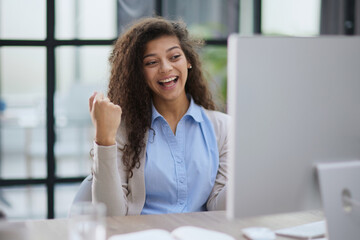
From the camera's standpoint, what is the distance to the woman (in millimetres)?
1956

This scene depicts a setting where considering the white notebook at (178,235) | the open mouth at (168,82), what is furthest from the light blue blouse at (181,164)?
the white notebook at (178,235)

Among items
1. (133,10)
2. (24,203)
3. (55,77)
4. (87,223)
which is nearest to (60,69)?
(55,77)

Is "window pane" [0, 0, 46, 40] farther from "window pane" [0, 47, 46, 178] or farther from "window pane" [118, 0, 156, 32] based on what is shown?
"window pane" [118, 0, 156, 32]

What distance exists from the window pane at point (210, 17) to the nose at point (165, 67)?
1385mm

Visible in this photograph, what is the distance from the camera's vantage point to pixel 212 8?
3.47 meters

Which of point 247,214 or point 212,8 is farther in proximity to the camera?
point 212,8

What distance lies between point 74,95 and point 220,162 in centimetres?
151

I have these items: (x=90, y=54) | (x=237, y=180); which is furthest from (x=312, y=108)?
(x=90, y=54)

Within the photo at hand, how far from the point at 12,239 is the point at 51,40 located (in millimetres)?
2260

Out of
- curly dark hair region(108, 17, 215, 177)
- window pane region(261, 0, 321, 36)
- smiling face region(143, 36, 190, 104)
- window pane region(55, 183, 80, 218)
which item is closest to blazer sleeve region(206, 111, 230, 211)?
curly dark hair region(108, 17, 215, 177)

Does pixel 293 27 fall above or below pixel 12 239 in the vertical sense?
above

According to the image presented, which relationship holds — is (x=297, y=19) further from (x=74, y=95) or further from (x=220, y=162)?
(x=220, y=162)

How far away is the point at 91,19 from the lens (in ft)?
10.8

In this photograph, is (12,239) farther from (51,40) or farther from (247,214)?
(51,40)
